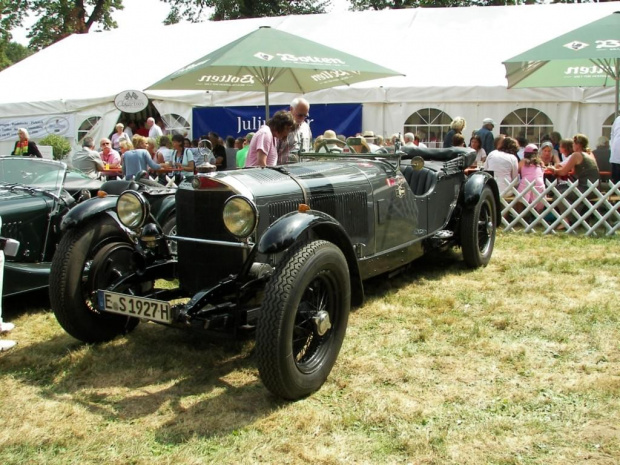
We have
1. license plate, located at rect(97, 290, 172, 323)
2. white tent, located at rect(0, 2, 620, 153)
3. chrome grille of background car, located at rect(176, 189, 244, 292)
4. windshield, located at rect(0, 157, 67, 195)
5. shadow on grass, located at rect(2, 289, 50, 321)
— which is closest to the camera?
license plate, located at rect(97, 290, 172, 323)

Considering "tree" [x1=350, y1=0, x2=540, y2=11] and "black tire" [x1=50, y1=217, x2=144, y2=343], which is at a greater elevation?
"tree" [x1=350, y1=0, x2=540, y2=11]

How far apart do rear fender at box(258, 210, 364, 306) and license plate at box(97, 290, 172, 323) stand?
64 centimetres

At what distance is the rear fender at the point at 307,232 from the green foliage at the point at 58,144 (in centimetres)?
1207

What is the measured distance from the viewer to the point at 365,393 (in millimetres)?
3307

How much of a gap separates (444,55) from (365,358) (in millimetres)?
10712

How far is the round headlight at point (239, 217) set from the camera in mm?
3348

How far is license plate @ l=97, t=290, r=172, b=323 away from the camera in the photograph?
10.8ft

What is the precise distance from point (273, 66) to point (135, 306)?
430 cm

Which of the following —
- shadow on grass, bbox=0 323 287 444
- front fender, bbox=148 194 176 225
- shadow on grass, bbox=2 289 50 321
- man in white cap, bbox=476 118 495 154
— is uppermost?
man in white cap, bbox=476 118 495 154

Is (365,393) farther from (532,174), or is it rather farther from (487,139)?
(487,139)

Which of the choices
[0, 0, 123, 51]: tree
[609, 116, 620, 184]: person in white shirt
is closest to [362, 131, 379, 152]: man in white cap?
[609, 116, 620, 184]: person in white shirt

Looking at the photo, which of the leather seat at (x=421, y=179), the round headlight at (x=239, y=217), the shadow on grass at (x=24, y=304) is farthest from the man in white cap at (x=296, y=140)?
the shadow on grass at (x=24, y=304)

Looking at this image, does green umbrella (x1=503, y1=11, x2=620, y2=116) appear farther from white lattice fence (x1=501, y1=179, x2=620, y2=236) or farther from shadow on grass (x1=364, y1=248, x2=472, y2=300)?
shadow on grass (x1=364, y1=248, x2=472, y2=300)

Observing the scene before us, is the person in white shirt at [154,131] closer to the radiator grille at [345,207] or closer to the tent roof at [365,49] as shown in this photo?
the tent roof at [365,49]
